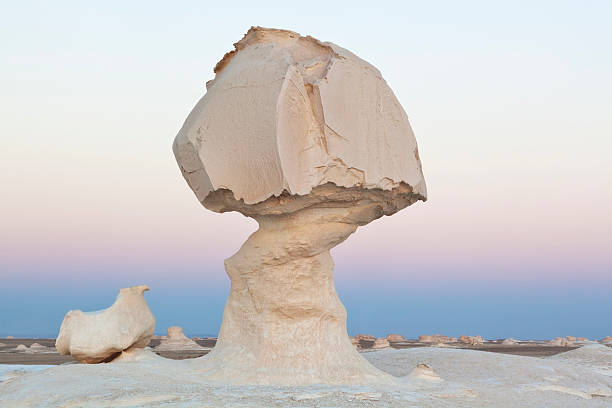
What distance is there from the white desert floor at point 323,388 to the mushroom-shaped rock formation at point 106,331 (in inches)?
17.9

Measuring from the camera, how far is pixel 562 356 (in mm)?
16609

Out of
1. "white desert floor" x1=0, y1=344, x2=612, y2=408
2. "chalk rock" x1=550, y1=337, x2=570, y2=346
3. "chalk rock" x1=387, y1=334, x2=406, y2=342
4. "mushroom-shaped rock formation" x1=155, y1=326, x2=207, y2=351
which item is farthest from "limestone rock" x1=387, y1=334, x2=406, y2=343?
"white desert floor" x1=0, y1=344, x2=612, y2=408

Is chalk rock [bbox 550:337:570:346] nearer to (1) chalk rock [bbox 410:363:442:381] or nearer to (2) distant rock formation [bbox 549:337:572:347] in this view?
(2) distant rock formation [bbox 549:337:572:347]

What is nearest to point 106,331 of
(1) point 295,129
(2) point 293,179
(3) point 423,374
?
(2) point 293,179

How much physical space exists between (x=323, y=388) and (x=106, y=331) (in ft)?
12.7

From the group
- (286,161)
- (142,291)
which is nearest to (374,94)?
(286,161)

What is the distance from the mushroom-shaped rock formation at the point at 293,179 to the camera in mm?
8906

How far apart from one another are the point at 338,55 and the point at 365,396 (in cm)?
475

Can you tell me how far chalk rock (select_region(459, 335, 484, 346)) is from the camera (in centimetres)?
3428

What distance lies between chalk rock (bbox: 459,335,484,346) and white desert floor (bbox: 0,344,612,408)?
22592 mm

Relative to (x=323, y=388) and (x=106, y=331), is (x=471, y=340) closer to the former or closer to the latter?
(x=106, y=331)

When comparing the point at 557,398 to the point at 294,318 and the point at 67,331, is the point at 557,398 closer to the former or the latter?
the point at 294,318

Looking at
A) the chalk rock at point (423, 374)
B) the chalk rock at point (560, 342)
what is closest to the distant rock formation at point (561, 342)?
the chalk rock at point (560, 342)

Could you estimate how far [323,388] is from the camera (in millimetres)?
8195
